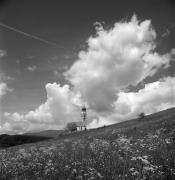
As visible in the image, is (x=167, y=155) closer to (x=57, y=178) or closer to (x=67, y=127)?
(x=57, y=178)

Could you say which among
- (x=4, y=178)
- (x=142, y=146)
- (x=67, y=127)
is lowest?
(x=4, y=178)

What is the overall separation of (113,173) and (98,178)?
0.55 metres

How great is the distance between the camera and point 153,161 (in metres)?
8.12

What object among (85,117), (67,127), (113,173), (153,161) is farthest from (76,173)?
(67,127)

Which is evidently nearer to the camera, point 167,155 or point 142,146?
point 167,155

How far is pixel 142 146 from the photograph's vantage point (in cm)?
1175

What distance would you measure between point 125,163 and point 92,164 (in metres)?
1.38

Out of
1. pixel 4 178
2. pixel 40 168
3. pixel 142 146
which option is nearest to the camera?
pixel 4 178

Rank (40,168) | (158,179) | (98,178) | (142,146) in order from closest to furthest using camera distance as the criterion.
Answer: (158,179), (98,178), (40,168), (142,146)

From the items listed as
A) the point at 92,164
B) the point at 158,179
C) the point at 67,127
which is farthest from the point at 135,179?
the point at 67,127

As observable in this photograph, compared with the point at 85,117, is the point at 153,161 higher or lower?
lower

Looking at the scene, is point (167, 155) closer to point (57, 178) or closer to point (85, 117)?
point (57, 178)

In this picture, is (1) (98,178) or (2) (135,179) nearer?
(2) (135,179)

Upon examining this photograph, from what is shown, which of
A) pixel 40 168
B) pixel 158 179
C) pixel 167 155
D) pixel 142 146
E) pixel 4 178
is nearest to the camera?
pixel 158 179
